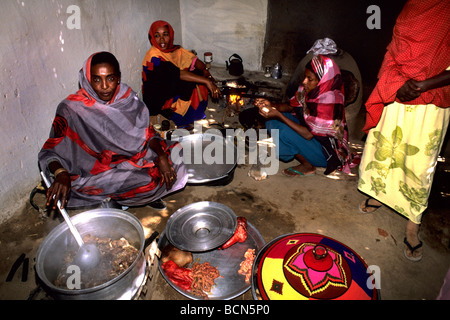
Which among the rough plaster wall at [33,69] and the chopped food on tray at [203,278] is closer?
the chopped food on tray at [203,278]

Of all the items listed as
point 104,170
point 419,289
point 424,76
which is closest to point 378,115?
point 424,76

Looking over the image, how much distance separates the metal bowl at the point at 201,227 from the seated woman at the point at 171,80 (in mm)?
2034

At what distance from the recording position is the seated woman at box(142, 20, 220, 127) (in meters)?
4.24

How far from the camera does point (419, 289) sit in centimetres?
246

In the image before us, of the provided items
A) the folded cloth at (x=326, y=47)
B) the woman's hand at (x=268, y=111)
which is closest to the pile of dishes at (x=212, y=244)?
the woman's hand at (x=268, y=111)

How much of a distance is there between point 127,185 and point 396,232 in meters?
2.97

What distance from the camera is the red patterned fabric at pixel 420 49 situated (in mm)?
2043

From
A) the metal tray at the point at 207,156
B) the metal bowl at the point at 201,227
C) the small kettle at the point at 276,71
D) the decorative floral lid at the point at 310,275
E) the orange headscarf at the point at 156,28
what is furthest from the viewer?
the small kettle at the point at 276,71

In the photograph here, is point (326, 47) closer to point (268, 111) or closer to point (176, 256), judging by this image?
point (268, 111)

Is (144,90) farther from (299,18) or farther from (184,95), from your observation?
(299,18)

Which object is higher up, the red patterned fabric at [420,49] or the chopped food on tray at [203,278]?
the red patterned fabric at [420,49]

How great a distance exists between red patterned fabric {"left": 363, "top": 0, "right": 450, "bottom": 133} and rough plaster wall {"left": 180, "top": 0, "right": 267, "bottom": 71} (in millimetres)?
3991

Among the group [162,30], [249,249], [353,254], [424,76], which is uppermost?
[162,30]

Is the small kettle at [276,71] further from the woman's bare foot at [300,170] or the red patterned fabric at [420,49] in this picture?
the red patterned fabric at [420,49]
